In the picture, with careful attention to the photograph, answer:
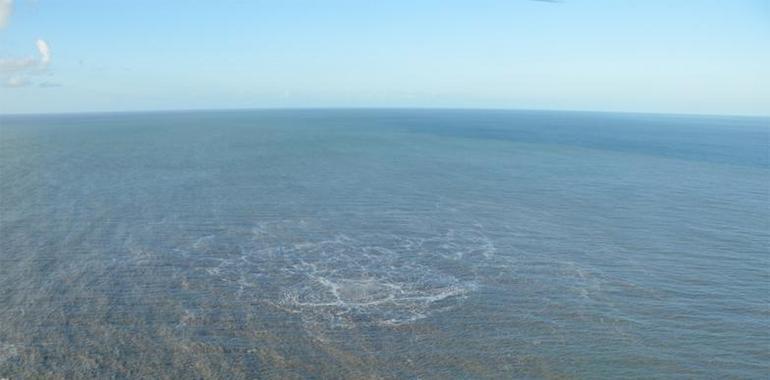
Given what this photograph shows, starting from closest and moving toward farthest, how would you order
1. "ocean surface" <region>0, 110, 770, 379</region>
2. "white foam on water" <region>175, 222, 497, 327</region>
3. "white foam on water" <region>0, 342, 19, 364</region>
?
1. "white foam on water" <region>0, 342, 19, 364</region>
2. "ocean surface" <region>0, 110, 770, 379</region>
3. "white foam on water" <region>175, 222, 497, 327</region>

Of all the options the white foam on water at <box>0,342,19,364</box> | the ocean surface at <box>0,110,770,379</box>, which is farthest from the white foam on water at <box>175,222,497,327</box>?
the white foam on water at <box>0,342,19,364</box>

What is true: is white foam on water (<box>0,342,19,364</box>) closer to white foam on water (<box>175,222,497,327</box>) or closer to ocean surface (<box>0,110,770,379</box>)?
ocean surface (<box>0,110,770,379</box>)

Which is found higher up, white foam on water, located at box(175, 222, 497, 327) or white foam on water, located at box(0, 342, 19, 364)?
white foam on water, located at box(175, 222, 497, 327)

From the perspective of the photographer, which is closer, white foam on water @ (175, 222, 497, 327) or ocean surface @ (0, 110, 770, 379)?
ocean surface @ (0, 110, 770, 379)

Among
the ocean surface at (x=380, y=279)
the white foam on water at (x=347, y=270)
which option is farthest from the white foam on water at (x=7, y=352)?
the white foam on water at (x=347, y=270)

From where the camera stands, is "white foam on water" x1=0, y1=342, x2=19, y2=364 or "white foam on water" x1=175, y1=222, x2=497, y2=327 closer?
"white foam on water" x1=0, y1=342, x2=19, y2=364

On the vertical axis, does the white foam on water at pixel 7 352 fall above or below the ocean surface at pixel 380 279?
below

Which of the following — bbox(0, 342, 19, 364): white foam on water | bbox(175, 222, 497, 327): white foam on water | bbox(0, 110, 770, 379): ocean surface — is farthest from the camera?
bbox(175, 222, 497, 327): white foam on water

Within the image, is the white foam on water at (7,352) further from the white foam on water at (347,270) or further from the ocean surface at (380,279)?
the white foam on water at (347,270)
